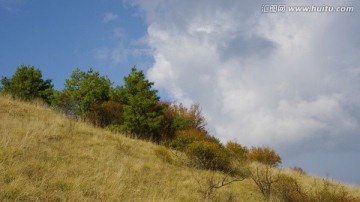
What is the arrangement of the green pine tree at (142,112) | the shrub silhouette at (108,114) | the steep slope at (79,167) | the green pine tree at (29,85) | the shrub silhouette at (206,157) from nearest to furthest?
1. the steep slope at (79,167)
2. the shrub silhouette at (206,157)
3. the green pine tree at (142,112)
4. the shrub silhouette at (108,114)
5. the green pine tree at (29,85)

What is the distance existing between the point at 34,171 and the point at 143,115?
18177mm

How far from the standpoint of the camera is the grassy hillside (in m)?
9.24

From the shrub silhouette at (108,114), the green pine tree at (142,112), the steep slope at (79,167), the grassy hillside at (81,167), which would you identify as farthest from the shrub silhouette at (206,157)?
the shrub silhouette at (108,114)

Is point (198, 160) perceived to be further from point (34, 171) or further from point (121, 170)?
point (34, 171)

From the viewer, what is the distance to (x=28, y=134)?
1369cm

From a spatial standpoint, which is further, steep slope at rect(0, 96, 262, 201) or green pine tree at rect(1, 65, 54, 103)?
green pine tree at rect(1, 65, 54, 103)

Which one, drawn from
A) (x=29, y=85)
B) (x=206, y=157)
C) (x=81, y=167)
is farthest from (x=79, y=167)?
(x=29, y=85)

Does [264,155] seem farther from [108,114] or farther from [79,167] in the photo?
[79,167]

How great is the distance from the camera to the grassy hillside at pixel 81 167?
9242 millimetres

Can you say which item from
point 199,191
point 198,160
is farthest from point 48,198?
point 198,160

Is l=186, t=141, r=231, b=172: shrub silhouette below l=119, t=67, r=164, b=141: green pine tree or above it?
below

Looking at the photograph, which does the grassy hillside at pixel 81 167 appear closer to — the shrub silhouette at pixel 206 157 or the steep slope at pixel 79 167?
the steep slope at pixel 79 167

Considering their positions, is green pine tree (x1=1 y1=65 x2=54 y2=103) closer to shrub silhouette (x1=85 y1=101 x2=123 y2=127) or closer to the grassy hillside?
shrub silhouette (x1=85 y1=101 x2=123 y2=127)

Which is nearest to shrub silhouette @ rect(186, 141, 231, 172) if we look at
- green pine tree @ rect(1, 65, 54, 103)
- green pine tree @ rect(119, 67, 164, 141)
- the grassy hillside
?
the grassy hillside
